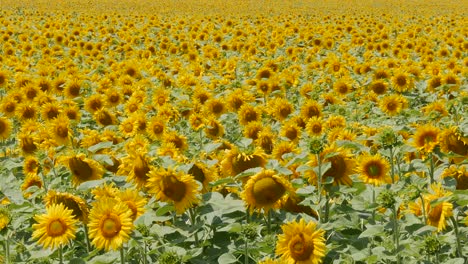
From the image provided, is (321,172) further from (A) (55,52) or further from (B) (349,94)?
(A) (55,52)

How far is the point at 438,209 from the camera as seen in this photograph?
3412mm

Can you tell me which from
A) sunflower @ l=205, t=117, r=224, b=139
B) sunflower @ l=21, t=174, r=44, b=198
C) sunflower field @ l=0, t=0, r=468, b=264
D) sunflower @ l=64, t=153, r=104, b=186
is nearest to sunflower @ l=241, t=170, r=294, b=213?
sunflower field @ l=0, t=0, r=468, b=264

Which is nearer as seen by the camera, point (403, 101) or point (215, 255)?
point (215, 255)

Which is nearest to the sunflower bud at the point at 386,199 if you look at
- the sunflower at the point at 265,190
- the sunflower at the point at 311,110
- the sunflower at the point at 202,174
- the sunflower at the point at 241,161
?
the sunflower at the point at 265,190

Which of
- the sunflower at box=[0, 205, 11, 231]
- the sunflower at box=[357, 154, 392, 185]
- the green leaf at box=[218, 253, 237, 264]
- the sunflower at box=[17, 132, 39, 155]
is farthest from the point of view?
the sunflower at box=[17, 132, 39, 155]

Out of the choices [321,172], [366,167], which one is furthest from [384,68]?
[321,172]

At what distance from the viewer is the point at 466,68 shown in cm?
982

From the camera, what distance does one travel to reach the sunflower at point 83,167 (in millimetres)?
4121

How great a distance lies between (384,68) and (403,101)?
2044mm

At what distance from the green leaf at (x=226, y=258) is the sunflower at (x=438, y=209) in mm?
1253

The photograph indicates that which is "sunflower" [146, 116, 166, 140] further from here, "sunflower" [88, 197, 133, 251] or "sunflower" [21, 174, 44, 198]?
"sunflower" [88, 197, 133, 251]

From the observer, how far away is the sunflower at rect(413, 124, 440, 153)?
4.25 meters

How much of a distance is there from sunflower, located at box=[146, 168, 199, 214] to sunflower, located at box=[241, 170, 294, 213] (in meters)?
0.34

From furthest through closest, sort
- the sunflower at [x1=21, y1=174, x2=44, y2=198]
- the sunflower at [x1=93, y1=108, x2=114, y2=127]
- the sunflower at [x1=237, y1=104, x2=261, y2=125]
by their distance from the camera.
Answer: the sunflower at [x1=93, y1=108, x2=114, y2=127], the sunflower at [x1=237, y1=104, x2=261, y2=125], the sunflower at [x1=21, y1=174, x2=44, y2=198]
